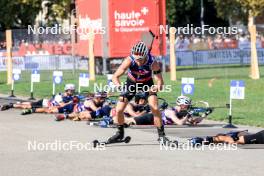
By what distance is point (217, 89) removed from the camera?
3027cm

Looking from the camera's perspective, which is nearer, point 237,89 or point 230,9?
point 237,89

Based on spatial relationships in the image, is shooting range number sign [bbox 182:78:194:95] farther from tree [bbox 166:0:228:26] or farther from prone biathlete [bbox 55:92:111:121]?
tree [bbox 166:0:228:26]

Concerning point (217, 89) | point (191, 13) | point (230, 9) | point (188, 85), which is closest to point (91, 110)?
point (188, 85)

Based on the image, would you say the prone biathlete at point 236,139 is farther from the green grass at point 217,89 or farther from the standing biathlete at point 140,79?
the green grass at point 217,89

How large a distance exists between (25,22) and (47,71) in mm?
26119

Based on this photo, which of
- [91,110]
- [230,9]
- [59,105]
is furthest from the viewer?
[230,9]

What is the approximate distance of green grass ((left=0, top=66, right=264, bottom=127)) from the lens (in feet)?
72.0

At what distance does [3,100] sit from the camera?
2775 cm

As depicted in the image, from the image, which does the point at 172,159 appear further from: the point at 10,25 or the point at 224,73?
the point at 10,25

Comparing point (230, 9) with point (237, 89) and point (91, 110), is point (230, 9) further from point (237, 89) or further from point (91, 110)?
point (237, 89)

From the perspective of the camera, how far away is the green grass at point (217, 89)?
21.9 meters

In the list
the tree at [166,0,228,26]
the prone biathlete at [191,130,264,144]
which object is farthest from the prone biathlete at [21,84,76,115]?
the tree at [166,0,228,26]

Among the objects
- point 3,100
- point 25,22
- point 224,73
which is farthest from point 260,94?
→ point 25,22

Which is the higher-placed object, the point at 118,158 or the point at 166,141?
the point at 166,141
